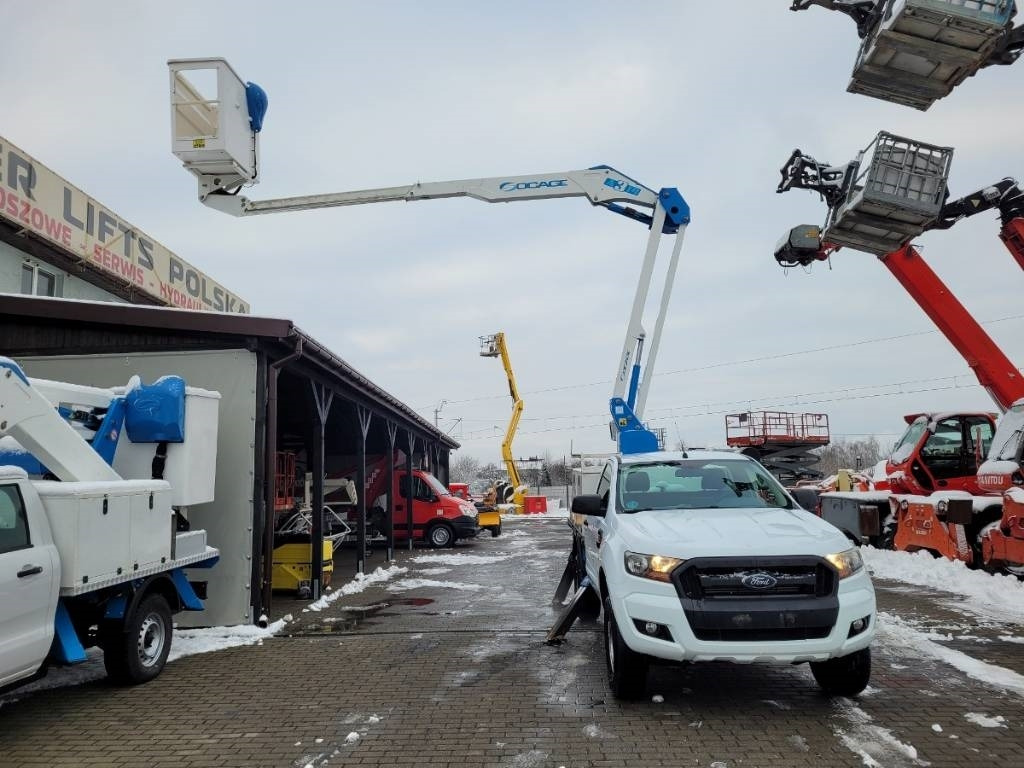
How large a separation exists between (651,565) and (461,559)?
39.6ft

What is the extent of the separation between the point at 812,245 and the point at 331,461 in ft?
47.1

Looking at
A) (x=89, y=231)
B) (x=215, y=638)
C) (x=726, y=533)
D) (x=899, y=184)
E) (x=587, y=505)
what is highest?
(x=89, y=231)

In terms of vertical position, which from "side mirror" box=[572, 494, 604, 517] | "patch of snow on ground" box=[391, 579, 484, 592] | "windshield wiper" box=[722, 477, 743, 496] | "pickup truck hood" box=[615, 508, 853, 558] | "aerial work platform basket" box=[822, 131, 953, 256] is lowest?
"patch of snow on ground" box=[391, 579, 484, 592]

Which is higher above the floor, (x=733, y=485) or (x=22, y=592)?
(x=733, y=485)

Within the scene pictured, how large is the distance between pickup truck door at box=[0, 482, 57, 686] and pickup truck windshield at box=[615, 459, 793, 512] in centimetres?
438

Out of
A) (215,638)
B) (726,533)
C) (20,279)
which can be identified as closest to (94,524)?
(215,638)

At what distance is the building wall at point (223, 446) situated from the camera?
8.59m

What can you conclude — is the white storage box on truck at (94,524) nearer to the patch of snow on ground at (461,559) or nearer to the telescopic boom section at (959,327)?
the patch of snow on ground at (461,559)

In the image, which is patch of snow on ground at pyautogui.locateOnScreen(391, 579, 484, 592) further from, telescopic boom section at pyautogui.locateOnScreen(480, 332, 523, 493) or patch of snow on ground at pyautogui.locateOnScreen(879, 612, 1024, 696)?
telescopic boom section at pyautogui.locateOnScreen(480, 332, 523, 493)

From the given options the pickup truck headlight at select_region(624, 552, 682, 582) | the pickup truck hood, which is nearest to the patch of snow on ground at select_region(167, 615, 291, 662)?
the pickup truck hood

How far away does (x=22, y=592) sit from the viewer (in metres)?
4.71

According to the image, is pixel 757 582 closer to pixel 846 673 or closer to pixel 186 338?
pixel 846 673

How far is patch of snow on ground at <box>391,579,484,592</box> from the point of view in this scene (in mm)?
11867

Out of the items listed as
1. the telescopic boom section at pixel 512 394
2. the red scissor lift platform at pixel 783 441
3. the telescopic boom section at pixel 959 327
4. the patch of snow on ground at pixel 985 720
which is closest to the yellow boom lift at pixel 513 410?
the telescopic boom section at pixel 512 394
